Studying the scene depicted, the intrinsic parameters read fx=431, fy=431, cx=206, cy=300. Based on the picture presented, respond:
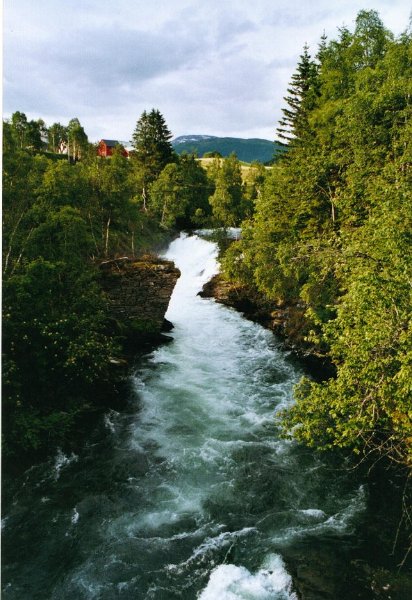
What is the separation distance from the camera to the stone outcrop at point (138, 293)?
26.0 metres

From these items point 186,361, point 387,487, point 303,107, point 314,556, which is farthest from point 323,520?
point 303,107

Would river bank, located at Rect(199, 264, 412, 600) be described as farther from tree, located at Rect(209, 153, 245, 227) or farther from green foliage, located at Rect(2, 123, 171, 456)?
tree, located at Rect(209, 153, 245, 227)

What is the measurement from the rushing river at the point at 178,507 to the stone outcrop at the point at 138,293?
5.82 metres

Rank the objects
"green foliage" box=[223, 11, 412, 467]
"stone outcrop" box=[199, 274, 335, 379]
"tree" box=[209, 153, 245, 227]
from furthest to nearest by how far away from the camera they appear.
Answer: "tree" box=[209, 153, 245, 227]
"stone outcrop" box=[199, 274, 335, 379]
"green foliage" box=[223, 11, 412, 467]

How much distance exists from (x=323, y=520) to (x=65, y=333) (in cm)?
1100

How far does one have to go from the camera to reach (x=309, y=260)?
56.1 feet

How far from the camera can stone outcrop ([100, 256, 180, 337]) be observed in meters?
26.0

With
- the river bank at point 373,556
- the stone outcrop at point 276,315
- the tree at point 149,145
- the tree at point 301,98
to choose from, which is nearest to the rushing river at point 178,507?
the river bank at point 373,556

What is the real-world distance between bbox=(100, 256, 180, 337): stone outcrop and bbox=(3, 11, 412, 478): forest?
4.52ft

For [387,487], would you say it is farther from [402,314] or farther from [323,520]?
[402,314]

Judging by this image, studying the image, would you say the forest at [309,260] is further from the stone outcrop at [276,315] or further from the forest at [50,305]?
the stone outcrop at [276,315]

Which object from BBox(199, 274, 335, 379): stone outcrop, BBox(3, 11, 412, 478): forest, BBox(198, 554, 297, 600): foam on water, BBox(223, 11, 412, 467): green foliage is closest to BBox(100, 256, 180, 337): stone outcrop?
BBox(3, 11, 412, 478): forest

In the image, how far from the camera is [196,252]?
160 feet

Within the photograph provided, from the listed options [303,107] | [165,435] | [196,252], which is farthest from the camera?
[196,252]
